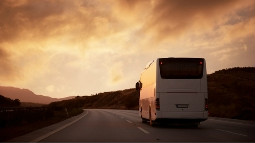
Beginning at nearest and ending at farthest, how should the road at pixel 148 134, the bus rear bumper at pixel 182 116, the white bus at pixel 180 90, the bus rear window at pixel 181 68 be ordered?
the road at pixel 148 134 → the bus rear bumper at pixel 182 116 → the white bus at pixel 180 90 → the bus rear window at pixel 181 68

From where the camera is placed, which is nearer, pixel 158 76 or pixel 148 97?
pixel 158 76

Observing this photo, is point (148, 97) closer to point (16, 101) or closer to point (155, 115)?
point (155, 115)

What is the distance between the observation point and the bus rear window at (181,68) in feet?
56.8

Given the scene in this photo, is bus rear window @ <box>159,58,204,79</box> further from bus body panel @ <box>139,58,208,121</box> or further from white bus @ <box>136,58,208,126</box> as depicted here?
bus body panel @ <box>139,58,208,121</box>

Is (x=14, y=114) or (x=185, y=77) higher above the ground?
(x=185, y=77)

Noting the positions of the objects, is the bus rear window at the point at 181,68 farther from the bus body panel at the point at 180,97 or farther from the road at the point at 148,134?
the road at the point at 148,134

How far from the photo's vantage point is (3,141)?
11.5 meters

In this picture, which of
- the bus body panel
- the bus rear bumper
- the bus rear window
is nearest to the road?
the bus rear bumper

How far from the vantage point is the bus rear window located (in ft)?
56.8

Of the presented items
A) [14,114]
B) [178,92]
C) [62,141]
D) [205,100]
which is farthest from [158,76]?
[14,114]

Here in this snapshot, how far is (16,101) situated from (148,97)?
7646 cm

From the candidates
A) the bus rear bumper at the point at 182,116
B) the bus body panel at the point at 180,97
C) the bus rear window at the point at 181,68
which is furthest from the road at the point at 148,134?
the bus rear window at the point at 181,68

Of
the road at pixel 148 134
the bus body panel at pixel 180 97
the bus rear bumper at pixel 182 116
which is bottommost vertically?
the road at pixel 148 134

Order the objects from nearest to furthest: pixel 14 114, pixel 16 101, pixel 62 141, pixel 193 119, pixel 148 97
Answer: pixel 62 141
pixel 193 119
pixel 148 97
pixel 14 114
pixel 16 101
